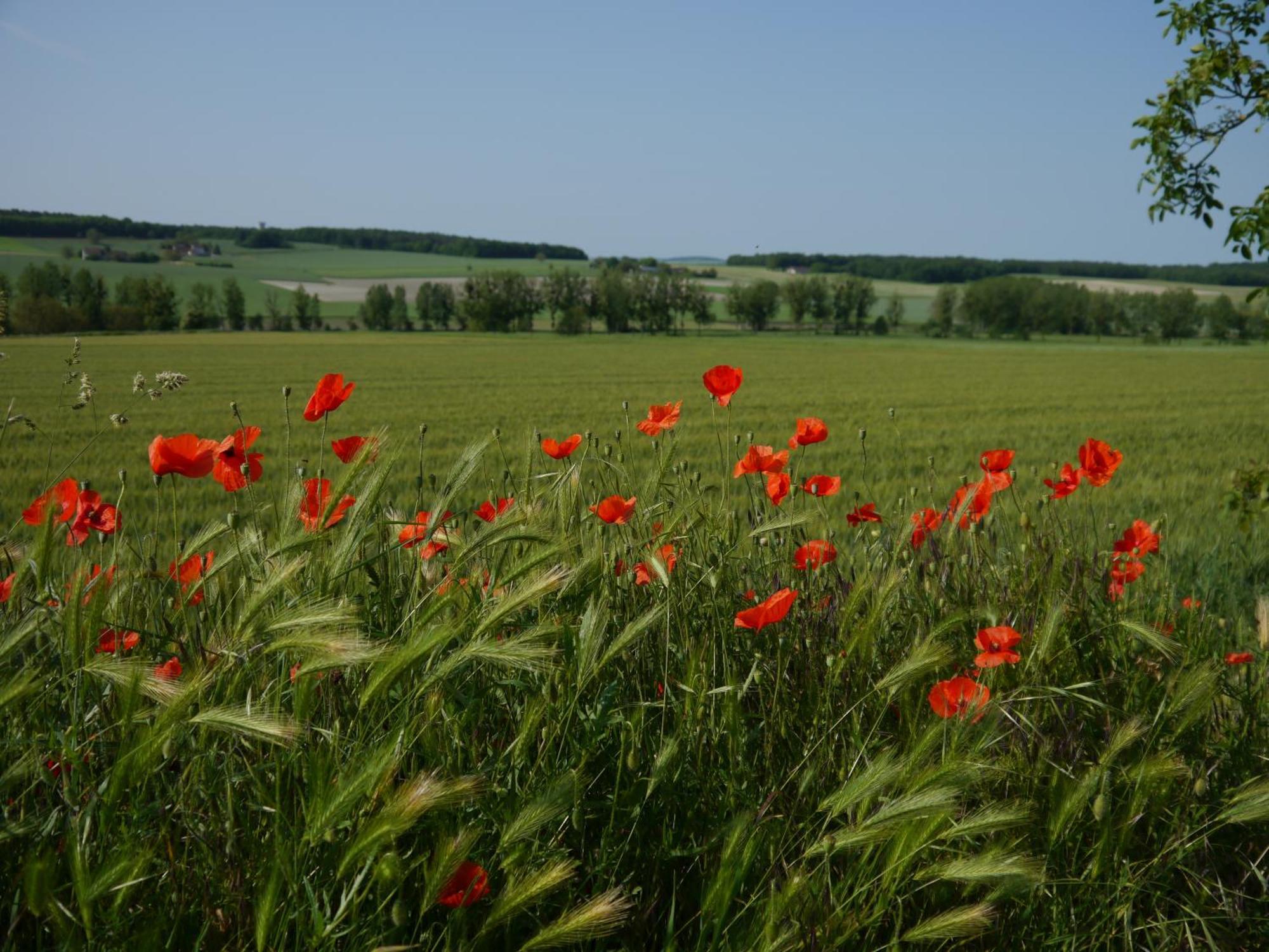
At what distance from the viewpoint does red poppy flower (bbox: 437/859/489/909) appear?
1.25 metres

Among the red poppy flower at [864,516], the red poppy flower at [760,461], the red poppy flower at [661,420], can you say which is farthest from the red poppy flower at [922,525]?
the red poppy flower at [661,420]

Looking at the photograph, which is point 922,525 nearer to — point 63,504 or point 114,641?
point 114,641

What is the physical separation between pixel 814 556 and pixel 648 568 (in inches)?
17.8

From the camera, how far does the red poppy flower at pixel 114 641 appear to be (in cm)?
169

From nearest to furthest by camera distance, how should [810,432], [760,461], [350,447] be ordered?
[350,447] < [760,461] < [810,432]

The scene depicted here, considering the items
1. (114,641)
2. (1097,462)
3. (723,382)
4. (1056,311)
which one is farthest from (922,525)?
(1056,311)

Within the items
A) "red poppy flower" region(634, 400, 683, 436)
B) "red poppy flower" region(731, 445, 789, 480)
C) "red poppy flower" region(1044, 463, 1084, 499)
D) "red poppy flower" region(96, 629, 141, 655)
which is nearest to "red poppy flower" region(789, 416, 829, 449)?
"red poppy flower" region(731, 445, 789, 480)

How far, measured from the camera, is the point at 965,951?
1.72 meters

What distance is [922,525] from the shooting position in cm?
259

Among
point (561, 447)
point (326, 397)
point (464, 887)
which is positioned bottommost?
point (464, 887)

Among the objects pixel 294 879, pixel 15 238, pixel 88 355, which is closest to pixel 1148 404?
pixel 294 879

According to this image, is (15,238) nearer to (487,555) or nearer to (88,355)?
(88,355)

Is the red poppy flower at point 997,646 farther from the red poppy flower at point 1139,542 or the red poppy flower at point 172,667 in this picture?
the red poppy flower at point 172,667

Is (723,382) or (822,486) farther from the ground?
(723,382)
